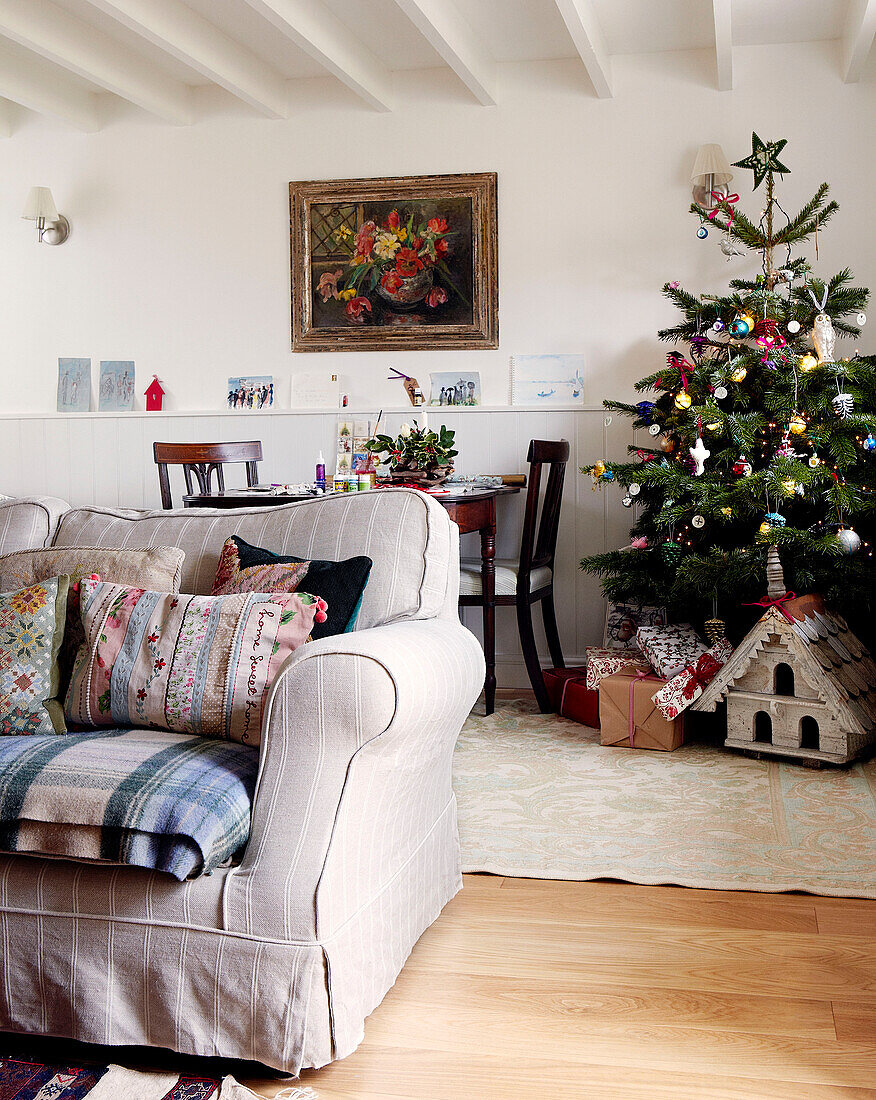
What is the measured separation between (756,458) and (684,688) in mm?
849

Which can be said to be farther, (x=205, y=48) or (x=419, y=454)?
(x=205, y=48)

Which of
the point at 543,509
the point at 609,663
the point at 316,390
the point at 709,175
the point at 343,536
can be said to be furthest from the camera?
the point at 316,390

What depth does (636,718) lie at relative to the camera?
3.38m

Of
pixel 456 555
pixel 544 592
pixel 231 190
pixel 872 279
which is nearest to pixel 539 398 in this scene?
pixel 544 592

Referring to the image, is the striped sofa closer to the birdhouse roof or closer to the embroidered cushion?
the embroidered cushion

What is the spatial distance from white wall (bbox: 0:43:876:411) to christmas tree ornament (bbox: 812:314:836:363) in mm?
820

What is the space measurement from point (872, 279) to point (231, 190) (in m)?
2.78

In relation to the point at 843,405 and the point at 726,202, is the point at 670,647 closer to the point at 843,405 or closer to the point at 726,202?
the point at 843,405

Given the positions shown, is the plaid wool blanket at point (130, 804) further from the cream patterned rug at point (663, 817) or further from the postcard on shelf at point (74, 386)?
the postcard on shelf at point (74, 386)

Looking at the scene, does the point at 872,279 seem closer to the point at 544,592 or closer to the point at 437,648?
the point at 544,592

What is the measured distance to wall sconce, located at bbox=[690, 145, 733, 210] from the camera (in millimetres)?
4059

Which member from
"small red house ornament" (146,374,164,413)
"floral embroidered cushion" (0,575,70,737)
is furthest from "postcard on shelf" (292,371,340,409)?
"floral embroidered cushion" (0,575,70,737)

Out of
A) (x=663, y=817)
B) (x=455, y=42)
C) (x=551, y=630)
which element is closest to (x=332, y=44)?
→ (x=455, y=42)

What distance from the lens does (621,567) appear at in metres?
3.76
